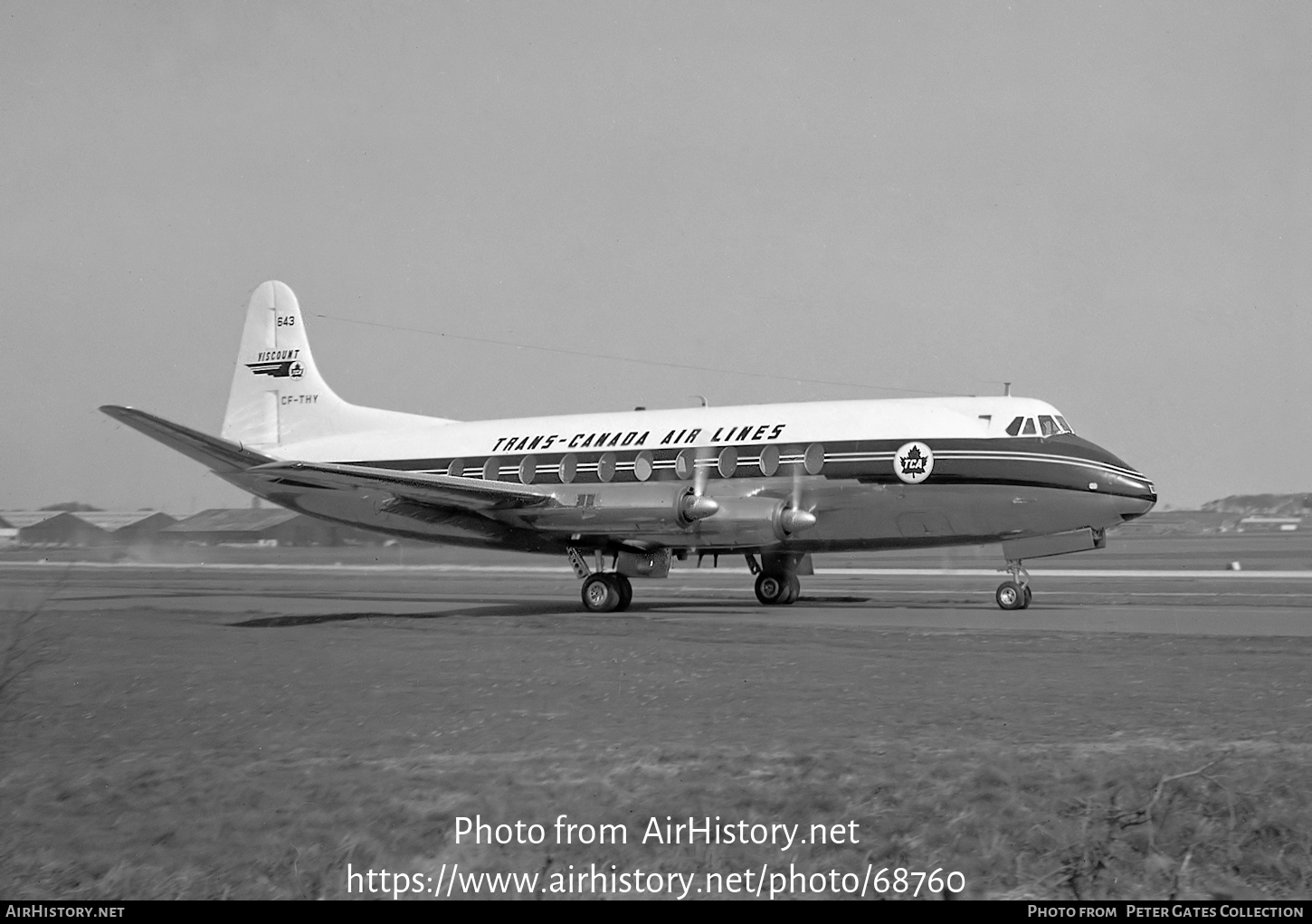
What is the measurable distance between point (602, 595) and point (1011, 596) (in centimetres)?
928

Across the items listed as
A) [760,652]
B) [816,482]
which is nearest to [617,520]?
[816,482]

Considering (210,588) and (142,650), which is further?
(210,588)

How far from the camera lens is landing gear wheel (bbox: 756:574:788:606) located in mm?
30562

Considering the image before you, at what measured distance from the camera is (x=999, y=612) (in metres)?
25.3

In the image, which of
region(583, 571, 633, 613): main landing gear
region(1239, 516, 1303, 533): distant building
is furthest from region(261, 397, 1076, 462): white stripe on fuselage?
region(1239, 516, 1303, 533): distant building

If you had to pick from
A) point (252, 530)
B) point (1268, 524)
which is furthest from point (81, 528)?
point (1268, 524)

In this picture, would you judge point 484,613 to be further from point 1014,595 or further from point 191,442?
point 1014,595

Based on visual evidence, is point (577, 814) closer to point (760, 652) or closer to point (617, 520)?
point (760, 652)

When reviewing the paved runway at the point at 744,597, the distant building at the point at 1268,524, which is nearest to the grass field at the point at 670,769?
the paved runway at the point at 744,597

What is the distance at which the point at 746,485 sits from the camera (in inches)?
1119

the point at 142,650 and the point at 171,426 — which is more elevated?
the point at 171,426

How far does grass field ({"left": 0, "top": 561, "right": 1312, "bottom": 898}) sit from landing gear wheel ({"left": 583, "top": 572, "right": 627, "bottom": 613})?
12.1 meters
